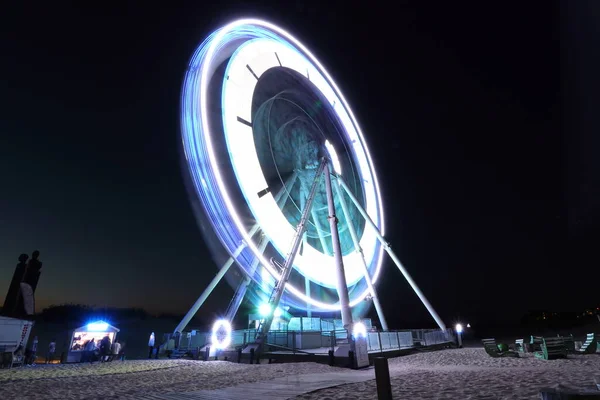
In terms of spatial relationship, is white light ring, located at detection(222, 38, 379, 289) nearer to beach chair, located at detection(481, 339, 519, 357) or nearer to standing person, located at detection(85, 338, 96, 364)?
standing person, located at detection(85, 338, 96, 364)

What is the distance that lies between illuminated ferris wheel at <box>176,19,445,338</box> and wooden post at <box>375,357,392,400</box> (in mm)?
10237

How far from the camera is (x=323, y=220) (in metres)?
24.3

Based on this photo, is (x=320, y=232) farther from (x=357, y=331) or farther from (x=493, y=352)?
(x=493, y=352)

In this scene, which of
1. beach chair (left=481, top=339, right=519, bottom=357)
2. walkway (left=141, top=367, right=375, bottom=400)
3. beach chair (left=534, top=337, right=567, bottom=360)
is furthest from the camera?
beach chair (left=481, top=339, right=519, bottom=357)

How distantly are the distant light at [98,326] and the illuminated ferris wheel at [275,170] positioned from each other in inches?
150

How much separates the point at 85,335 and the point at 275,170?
13505 millimetres

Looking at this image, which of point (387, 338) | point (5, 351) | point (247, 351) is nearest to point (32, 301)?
point (5, 351)

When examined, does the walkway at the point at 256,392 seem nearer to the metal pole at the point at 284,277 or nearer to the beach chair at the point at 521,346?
the metal pole at the point at 284,277

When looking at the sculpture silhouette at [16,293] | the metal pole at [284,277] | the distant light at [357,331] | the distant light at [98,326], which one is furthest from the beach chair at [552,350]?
the sculpture silhouette at [16,293]

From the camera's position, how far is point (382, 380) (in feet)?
13.2

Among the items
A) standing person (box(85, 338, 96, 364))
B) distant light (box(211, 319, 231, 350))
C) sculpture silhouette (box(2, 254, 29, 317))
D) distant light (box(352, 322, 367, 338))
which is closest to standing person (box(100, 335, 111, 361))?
standing person (box(85, 338, 96, 364))

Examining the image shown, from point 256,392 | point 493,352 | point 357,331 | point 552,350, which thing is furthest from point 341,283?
point 256,392

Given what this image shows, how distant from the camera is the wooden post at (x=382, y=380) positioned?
13.0 ft

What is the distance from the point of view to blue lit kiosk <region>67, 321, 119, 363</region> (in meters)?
15.7
